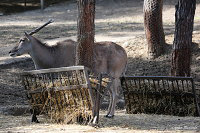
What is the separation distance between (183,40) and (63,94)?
5007 millimetres

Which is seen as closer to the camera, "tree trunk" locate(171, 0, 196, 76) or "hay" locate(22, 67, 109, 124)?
"hay" locate(22, 67, 109, 124)

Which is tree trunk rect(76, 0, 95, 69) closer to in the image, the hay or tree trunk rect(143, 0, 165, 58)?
the hay

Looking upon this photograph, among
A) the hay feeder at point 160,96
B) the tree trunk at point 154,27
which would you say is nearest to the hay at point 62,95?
the hay feeder at point 160,96

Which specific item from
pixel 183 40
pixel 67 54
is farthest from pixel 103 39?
pixel 67 54

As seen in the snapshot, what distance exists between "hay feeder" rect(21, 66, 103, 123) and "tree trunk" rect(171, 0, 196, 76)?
457 cm

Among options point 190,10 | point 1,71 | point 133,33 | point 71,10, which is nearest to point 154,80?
point 190,10

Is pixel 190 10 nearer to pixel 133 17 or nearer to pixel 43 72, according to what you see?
pixel 43 72

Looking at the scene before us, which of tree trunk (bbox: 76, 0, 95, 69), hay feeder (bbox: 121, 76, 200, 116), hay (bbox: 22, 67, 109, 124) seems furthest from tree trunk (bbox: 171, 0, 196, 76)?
hay (bbox: 22, 67, 109, 124)

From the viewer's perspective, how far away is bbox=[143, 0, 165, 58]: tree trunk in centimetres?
1525

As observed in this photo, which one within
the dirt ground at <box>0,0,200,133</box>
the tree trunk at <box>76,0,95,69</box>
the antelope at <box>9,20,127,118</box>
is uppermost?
the tree trunk at <box>76,0,95,69</box>

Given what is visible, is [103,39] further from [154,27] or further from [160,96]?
[160,96]

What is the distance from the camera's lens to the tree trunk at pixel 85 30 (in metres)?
9.23

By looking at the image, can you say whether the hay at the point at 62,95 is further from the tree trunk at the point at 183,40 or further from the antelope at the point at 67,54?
the tree trunk at the point at 183,40

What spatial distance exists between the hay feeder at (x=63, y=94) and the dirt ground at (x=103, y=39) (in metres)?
0.24
